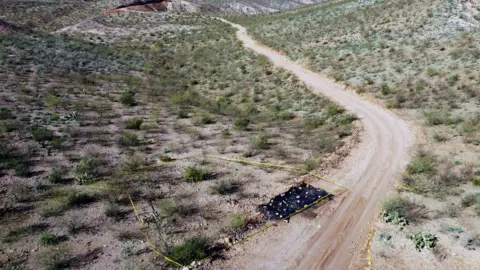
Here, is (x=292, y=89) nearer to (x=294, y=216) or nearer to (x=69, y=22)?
(x=294, y=216)

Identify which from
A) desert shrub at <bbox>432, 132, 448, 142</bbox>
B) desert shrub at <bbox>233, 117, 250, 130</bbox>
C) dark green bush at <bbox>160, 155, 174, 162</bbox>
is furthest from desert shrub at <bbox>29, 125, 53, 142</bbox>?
desert shrub at <bbox>432, 132, 448, 142</bbox>

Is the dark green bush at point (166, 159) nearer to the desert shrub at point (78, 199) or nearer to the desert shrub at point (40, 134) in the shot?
the desert shrub at point (78, 199)

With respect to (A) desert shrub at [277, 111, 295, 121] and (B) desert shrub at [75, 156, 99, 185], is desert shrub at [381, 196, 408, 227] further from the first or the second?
(B) desert shrub at [75, 156, 99, 185]

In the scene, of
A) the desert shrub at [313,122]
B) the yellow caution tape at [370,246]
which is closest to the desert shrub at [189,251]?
the yellow caution tape at [370,246]

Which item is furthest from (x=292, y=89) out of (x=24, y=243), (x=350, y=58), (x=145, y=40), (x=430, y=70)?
(x=145, y=40)

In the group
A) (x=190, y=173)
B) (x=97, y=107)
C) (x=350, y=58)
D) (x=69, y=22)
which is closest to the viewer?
(x=190, y=173)

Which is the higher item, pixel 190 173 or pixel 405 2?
pixel 405 2

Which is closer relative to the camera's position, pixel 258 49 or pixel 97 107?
pixel 97 107
